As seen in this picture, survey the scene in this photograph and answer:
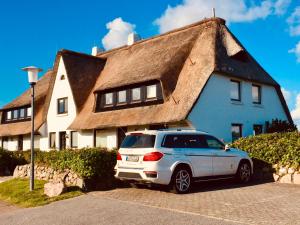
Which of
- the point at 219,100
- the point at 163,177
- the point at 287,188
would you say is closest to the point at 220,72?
the point at 219,100

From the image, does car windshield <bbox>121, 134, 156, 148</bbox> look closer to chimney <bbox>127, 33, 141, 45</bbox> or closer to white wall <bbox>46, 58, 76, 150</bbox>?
white wall <bbox>46, 58, 76, 150</bbox>

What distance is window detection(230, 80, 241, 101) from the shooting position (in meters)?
22.9

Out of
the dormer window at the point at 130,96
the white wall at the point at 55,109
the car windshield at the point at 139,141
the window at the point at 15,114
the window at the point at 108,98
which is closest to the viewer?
the car windshield at the point at 139,141

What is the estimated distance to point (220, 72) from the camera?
2133cm

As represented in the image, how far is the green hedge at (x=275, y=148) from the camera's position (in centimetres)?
1381

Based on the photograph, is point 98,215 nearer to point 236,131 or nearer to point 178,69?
point 178,69

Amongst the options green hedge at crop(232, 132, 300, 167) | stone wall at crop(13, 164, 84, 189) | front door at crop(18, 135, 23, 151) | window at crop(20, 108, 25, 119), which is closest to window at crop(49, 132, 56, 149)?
front door at crop(18, 135, 23, 151)

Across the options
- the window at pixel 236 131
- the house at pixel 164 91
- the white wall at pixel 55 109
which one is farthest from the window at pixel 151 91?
the white wall at pixel 55 109

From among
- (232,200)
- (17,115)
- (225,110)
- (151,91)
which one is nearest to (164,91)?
(151,91)

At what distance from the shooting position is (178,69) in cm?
2236

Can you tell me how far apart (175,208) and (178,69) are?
13.9 m

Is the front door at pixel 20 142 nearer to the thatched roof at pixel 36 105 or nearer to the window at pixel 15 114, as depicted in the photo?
the thatched roof at pixel 36 105

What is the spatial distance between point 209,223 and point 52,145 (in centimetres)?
2420

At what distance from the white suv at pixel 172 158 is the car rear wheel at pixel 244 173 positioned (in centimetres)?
74
